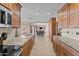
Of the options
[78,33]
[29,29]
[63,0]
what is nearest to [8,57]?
[78,33]

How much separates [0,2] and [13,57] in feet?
3.34

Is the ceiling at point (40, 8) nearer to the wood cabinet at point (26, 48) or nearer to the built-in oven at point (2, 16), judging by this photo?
the wood cabinet at point (26, 48)

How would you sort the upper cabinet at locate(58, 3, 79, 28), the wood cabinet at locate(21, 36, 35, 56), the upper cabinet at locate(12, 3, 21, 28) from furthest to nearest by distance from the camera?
the upper cabinet at locate(12, 3, 21, 28) < the wood cabinet at locate(21, 36, 35, 56) < the upper cabinet at locate(58, 3, 79, 28)

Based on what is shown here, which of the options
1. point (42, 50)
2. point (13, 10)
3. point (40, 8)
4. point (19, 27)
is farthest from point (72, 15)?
point (42, 50)

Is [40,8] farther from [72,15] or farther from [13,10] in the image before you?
[72,15]

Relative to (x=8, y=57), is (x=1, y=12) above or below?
above

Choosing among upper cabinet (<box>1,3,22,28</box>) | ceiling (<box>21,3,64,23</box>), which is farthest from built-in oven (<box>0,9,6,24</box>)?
ceiling (<box>21,3,64,23</box>)

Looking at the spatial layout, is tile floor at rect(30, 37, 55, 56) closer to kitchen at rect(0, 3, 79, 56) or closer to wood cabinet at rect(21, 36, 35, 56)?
wood cabinet at rect(21, 36, 35, 56)

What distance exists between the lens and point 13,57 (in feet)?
6.70

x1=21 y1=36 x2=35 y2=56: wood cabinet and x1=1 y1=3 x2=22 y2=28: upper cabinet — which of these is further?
x1=21 y1=36 x2=35 y2=56: wood cabinet

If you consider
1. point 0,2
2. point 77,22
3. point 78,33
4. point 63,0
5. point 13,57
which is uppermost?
point 63,0

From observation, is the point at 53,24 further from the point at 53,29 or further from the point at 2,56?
the point at 2,56

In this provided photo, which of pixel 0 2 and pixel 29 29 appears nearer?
pixel 0 2

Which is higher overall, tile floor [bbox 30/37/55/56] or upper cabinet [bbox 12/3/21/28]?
upper cabinet [bbox 12/3/21/28]
